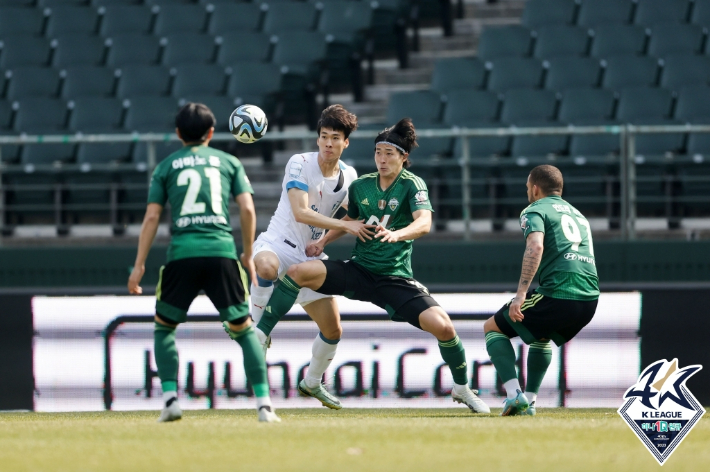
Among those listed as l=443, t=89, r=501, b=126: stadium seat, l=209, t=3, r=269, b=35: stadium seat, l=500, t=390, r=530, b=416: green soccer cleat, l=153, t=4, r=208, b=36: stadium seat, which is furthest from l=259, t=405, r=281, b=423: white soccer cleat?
l=153, t=4, r=208, b=36: stadium seat

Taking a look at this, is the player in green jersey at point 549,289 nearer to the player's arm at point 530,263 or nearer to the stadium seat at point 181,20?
the player's arm at point 530,263

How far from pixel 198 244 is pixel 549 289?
97.8 inches

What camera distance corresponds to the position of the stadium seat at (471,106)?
45.4 ft

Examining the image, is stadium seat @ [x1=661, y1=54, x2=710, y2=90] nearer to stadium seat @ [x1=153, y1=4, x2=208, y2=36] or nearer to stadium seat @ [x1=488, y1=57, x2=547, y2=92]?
stadium seat @ [x1=488, y1=57, x2=547, y2=92]

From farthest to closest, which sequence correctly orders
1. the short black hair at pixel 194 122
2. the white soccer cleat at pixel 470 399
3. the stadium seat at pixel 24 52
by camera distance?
the stadium seat at pixel 24 52, the white soccer cleat at pixel 470 399, the short black hair at pixel 194 122

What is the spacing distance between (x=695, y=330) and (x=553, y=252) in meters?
2.70

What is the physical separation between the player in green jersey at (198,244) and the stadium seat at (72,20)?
11.9 meters

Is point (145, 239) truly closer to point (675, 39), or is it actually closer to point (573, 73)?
point (573, 73)

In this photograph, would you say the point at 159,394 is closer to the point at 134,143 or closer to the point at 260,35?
the point at 134,143

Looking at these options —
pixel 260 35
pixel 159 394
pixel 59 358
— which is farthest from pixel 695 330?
pixel 260 35

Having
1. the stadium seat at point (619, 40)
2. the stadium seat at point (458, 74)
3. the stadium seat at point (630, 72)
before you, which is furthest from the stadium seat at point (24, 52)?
the stadium seat at point (630, 72)

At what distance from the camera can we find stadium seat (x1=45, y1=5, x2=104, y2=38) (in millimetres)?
17328

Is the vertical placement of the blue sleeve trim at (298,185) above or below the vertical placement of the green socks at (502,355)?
above

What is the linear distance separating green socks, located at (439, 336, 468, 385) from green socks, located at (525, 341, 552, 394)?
473 millimetres
